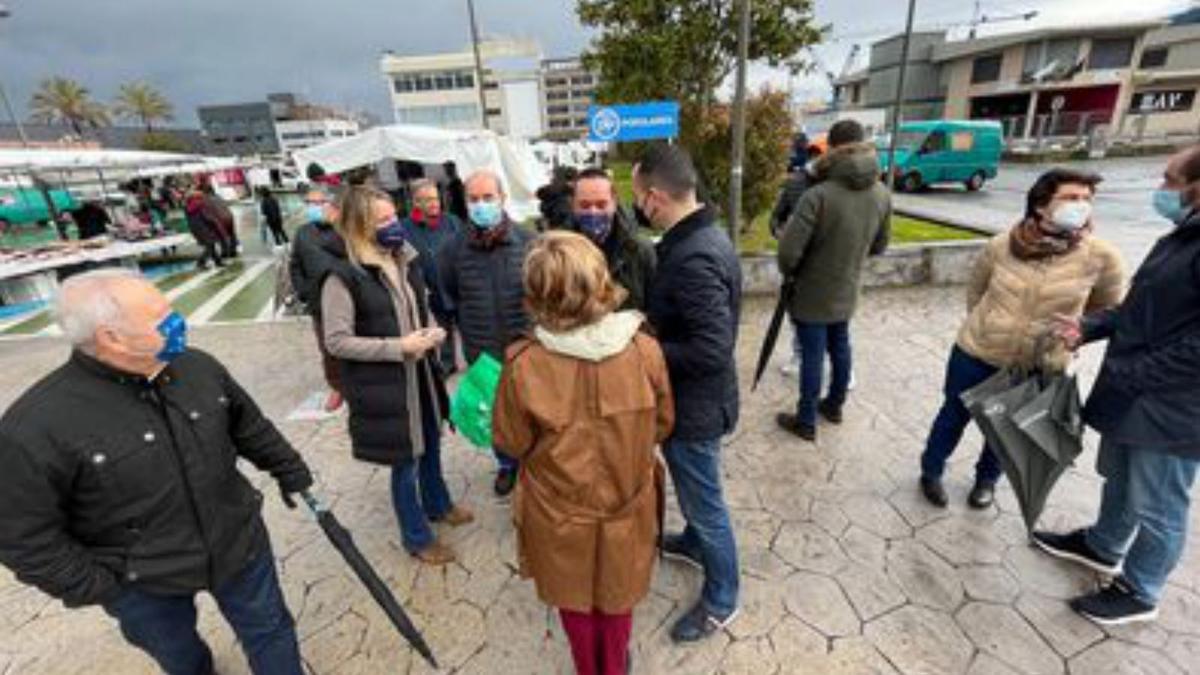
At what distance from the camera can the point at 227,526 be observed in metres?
1.78

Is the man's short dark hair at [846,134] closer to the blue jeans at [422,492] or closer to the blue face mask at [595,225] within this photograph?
the blue face mask at [595,225]

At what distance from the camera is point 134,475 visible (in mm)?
1520

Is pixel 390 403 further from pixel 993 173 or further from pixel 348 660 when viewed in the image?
pixel 993 173

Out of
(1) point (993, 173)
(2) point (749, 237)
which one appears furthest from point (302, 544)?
(1) point (993, 173)

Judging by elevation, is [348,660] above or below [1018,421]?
below

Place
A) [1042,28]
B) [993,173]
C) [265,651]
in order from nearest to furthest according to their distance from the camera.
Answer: [265,651] → [993,173] → [1042,28]

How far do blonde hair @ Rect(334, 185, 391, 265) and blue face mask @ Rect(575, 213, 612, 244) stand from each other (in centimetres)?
99

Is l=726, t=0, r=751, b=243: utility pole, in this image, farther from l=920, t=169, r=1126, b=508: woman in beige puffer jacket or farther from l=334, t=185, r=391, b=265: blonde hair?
l=334, t=185, r=391, b=265: blonde hair

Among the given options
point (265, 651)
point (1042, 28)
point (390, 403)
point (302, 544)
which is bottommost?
point (302, 544)

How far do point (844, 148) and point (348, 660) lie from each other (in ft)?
12.2

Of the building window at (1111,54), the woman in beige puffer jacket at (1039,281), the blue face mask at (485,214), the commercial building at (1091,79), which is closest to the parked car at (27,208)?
the blue face mask at (485,214)

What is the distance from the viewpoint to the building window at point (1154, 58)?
1272 inches

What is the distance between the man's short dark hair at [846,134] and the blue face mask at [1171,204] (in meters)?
1.48

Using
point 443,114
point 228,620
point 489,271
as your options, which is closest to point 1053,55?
point 489,271
